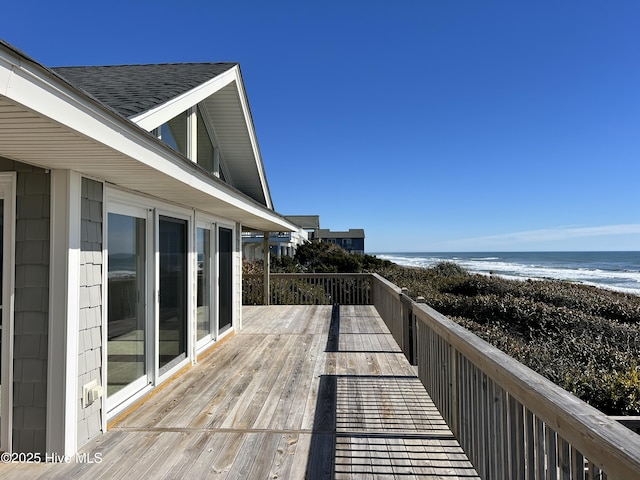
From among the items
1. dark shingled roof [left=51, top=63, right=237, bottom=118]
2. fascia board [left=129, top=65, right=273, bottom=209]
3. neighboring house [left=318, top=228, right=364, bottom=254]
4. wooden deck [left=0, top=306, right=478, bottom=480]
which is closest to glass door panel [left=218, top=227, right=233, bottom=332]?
wooden deck [left=0, top=306, right=478, bottom=480]

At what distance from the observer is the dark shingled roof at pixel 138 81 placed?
308 cm

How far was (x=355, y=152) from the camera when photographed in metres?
16.5

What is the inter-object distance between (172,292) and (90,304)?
134cm

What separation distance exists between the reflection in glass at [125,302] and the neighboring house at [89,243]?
1 centimetres

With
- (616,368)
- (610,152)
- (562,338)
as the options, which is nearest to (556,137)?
(610,152)

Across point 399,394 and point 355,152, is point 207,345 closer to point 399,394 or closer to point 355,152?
point 399,394

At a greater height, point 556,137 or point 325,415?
point 556,137

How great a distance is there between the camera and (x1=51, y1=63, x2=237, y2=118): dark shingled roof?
308 centimetres

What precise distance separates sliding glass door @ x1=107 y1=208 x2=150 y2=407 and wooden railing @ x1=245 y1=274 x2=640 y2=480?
2.66 metres

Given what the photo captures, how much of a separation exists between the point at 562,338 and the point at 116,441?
5990 millimetres

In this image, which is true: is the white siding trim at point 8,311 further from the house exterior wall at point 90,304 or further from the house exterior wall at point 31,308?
the house exterior wall at point 90,304

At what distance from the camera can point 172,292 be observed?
3.95m

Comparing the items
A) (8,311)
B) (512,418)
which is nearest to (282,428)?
(512,418)

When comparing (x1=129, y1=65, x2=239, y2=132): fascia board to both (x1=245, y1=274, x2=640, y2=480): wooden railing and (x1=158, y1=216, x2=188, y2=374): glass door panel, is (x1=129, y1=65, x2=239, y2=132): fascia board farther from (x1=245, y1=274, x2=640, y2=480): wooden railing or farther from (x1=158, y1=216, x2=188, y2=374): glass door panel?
(x1=245, y1=274, x2=640, y2=480): wooden railing
